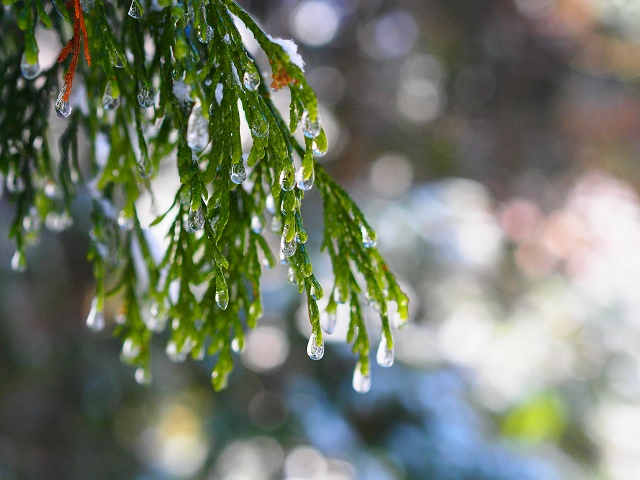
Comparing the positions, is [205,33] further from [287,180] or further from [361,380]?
[361,380]

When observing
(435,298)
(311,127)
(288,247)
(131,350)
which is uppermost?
(311,127)

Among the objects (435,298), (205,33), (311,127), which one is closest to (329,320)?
(311,127)

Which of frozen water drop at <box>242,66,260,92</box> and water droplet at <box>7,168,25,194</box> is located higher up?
frozen water drop at <box>242,66,260,92</box>

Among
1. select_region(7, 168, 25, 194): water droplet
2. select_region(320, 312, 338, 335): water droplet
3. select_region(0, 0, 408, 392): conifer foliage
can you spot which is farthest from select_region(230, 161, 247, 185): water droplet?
select_region(7, 168, 25, 194): water droplet

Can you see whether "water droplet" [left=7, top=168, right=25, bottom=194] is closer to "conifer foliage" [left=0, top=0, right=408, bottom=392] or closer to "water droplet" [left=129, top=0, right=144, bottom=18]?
"conifer foliage" [left=0, top=0, right=408, bottom=392]

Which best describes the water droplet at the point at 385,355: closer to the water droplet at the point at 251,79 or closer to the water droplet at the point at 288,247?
the water droplet at the point at 288,247

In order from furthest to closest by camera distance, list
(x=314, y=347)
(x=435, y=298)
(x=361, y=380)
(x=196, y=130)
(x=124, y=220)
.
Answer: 1. (x=435, y=298)
2. (x=124, y=220)
3. (x=361, y=380)
4. (x=314, y=347)
5. (x=196, y=130)
